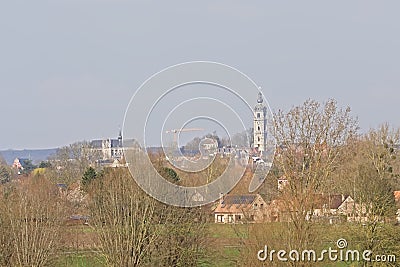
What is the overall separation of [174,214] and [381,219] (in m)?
6.40

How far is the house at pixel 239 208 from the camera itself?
23.5 m

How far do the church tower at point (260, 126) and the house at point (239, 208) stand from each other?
1944 millimetres

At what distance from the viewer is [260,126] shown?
2277 centimetres

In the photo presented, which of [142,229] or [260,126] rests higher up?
[260,126]

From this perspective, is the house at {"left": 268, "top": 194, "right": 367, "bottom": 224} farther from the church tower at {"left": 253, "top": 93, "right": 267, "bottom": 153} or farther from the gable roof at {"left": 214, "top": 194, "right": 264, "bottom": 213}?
Answer: the gable roof at {"left": 214, "top": 194, "right": 264, "bottom": 213}

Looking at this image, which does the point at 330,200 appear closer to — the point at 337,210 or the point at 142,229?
the point at 337,210

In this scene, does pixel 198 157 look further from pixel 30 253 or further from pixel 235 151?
pixel 30 253

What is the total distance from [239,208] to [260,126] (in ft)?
17.9

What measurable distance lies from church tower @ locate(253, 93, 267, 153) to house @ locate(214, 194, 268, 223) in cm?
194

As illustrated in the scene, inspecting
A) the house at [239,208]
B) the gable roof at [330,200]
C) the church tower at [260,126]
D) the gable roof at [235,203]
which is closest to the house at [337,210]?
the gable roof at [330,200]

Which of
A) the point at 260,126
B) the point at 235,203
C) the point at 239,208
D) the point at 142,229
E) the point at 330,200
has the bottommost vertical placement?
the point at 142,229

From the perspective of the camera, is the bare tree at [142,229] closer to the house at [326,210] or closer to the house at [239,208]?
the house at [239,208]

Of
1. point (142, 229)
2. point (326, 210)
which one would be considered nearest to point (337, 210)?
point (326, 210)

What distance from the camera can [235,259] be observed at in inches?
910
